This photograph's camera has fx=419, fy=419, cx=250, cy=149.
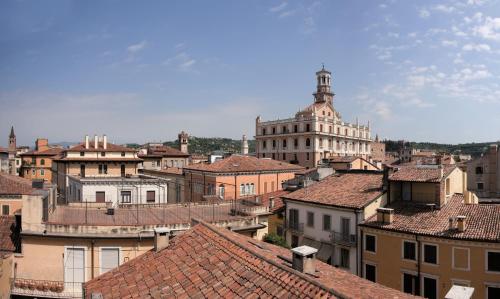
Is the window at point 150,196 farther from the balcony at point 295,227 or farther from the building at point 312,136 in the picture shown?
the building at point 312,136

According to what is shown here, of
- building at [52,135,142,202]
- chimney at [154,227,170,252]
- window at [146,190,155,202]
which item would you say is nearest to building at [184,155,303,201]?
window at [146,190,155,202]

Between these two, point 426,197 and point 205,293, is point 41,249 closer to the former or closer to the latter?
point 205,293

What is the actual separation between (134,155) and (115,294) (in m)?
45.9

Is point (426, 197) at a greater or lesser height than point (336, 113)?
lesser

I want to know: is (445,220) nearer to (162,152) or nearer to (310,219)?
(310,219)

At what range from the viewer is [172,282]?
1146 centimetres

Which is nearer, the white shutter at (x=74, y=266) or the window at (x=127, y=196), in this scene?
the white shutter at (x=74, y=266)

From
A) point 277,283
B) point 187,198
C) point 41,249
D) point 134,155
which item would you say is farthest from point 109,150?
point 277,283

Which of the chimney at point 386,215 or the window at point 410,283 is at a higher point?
the chimney at point 386,215

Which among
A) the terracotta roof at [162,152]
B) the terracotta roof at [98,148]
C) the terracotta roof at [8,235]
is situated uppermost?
the terracotta roof at [98,148]

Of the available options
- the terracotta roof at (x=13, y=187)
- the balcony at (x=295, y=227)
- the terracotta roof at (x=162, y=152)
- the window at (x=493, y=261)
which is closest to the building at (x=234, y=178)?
the balcony at (x=295, y=227)

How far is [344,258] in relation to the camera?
29.6m

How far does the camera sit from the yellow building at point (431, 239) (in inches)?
920

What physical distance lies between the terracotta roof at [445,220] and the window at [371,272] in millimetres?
2783
